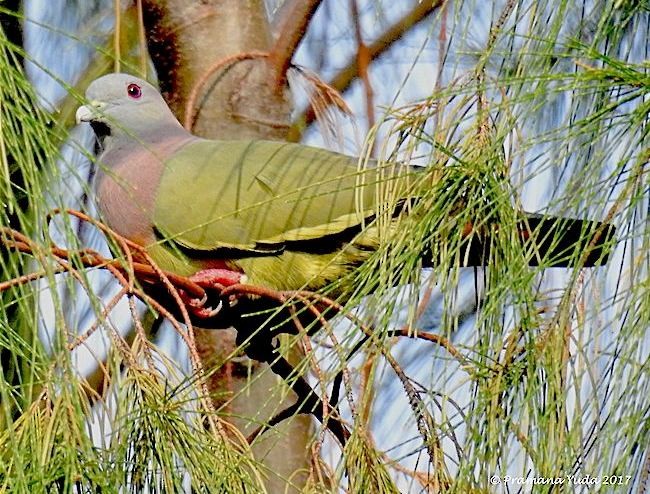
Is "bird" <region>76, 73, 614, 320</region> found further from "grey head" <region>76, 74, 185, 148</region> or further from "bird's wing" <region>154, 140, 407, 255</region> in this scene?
"grey head" <region>76, 74, 185, 148</region>

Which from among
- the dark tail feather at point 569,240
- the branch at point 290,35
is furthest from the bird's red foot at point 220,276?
the dark tail feather at point 569,240

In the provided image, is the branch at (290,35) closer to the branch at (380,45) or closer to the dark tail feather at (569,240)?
the branch at (380,45)

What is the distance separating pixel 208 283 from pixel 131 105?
94 cm

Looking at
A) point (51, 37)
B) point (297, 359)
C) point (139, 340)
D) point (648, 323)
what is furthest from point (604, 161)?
point (51, 37)

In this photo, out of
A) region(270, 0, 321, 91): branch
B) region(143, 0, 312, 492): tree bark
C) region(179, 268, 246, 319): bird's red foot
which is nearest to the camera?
region(179, 268, 246, 319): bird's red foot

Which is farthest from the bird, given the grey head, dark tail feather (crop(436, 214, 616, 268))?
dark tail feather (crop(436, 214, 616, 268))

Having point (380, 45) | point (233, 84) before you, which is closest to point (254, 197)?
point (233, 84)

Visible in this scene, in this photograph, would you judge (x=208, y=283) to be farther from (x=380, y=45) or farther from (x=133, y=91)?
(x=380, y=45)

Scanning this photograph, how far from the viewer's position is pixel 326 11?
3.38 m

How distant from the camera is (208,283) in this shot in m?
Answer: 1.92

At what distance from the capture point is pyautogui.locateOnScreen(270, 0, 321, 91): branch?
2.58 m

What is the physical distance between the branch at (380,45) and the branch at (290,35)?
1.88 ft

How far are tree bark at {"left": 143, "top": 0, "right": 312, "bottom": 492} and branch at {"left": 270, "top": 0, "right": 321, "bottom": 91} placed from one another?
0.02 meters

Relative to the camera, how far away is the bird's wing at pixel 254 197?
2.32 meters
